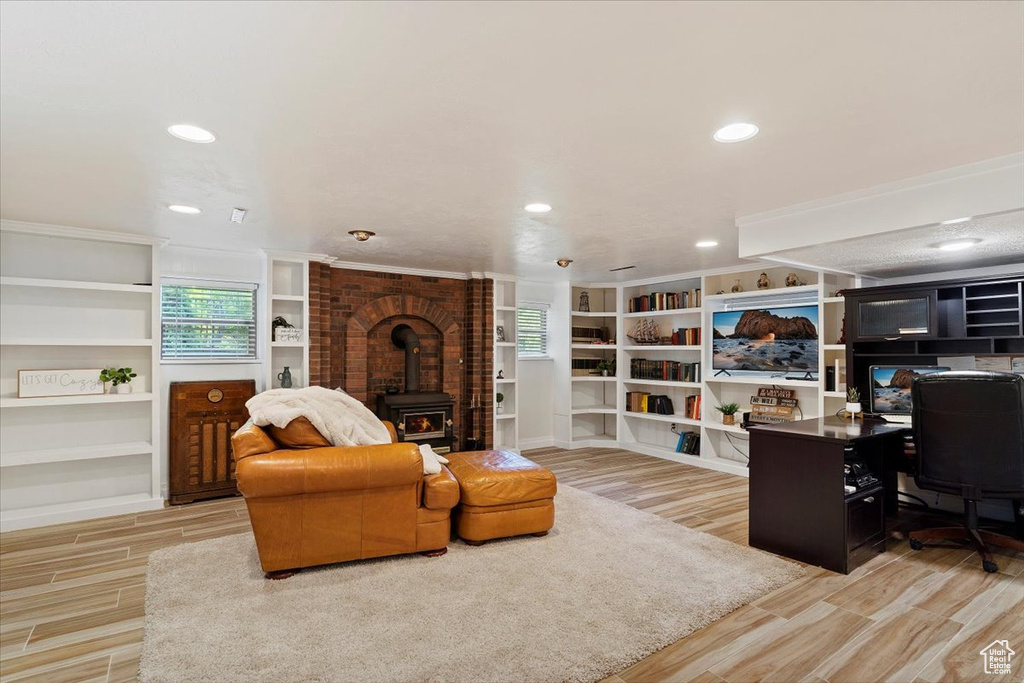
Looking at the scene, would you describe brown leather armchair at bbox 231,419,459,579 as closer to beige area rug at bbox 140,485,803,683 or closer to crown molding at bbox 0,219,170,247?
beige area rug at bbox 140,485,803,683

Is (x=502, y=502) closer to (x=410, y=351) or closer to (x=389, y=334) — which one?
(x=410, y=351)

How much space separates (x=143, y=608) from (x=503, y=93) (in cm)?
298

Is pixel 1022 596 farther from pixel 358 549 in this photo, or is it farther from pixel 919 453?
pixel 358 549

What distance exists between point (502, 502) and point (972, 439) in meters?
2.87

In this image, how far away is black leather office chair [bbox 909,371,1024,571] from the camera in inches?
119

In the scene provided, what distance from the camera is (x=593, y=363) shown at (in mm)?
7188

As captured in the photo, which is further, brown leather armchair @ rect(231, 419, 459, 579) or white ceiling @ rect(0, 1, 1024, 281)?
brown leather armchair @ rect(231, 419, 459, 579)

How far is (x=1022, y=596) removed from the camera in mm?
2779

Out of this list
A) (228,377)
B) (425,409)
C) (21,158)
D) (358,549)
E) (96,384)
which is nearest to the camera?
(21,158)

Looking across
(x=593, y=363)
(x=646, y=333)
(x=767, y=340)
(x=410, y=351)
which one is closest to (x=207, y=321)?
(x=410, y=351)

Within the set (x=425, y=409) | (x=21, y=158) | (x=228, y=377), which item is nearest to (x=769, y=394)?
(x=425, y=409)

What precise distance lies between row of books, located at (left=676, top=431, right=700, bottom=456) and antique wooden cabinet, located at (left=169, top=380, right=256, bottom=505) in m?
4.72

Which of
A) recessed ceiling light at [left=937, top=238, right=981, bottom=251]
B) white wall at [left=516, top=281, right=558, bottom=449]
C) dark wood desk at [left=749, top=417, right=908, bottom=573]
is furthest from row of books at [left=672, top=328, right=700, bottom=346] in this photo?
recessed ceiling light at [left=937, top=238, right=981, bottom=251]

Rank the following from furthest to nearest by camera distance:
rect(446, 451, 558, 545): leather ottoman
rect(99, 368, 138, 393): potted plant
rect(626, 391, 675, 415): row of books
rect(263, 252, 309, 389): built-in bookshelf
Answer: rect(626, 391, 675, 415): row of books
rect(263, 252, 309, 389): built-in bookshelf
rect(99, 368, 138, 393): potted plant
rect(446, 451, 558, 545): leather ottoman
